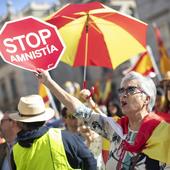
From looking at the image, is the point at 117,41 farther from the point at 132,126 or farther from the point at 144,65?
the point at 144,65

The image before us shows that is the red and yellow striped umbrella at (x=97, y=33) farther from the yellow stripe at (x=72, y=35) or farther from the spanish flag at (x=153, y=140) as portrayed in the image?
the spanish flag at (x=153, y=140)

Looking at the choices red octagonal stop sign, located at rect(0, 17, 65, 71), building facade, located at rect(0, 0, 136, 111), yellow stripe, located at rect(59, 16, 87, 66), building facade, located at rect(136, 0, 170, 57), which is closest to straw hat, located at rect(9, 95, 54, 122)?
red octagonal stop sign, located at rect(0, 17, 65, 71)

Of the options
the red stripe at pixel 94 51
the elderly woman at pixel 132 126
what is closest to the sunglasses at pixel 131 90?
the elderly woman at pixel 132 126

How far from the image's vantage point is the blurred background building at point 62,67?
21.2 meters

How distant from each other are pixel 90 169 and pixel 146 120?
0.77 meters

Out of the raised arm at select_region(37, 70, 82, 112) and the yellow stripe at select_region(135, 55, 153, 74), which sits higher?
the raised arm at select_region(37, 70, 82, 112)

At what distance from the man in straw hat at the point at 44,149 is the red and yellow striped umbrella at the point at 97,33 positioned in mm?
940

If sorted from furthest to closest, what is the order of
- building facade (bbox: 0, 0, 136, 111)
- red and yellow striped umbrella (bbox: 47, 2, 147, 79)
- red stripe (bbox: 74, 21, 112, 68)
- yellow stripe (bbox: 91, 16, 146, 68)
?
1. building facade (bbox: 0, 0, 136, 111)
2. red stripe (bbox: 74, 21, 112, 68)
3. yellow stripe (bbox: 91, 16, 146, 68)
4. red and yellow striped umbrella (bbox: 47, 2, 147, 79)

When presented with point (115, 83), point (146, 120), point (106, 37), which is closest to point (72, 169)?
point (146, 120)

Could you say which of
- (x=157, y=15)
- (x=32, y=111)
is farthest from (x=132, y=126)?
(x=157, y=15)

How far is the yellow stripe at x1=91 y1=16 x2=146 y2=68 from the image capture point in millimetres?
4184

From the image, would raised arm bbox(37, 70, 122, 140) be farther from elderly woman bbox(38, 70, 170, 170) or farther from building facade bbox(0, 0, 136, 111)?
building facade bbox(0, 0, 136, 111)

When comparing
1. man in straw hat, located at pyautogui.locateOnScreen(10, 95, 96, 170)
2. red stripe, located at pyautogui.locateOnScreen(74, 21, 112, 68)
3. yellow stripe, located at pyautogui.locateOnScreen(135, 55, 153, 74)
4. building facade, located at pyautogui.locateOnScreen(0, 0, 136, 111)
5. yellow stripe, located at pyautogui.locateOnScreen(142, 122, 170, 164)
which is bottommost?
building facade, located at pyautogui.locateOnScreen(0, 0, 136, 111)

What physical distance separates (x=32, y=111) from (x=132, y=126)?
82cm
